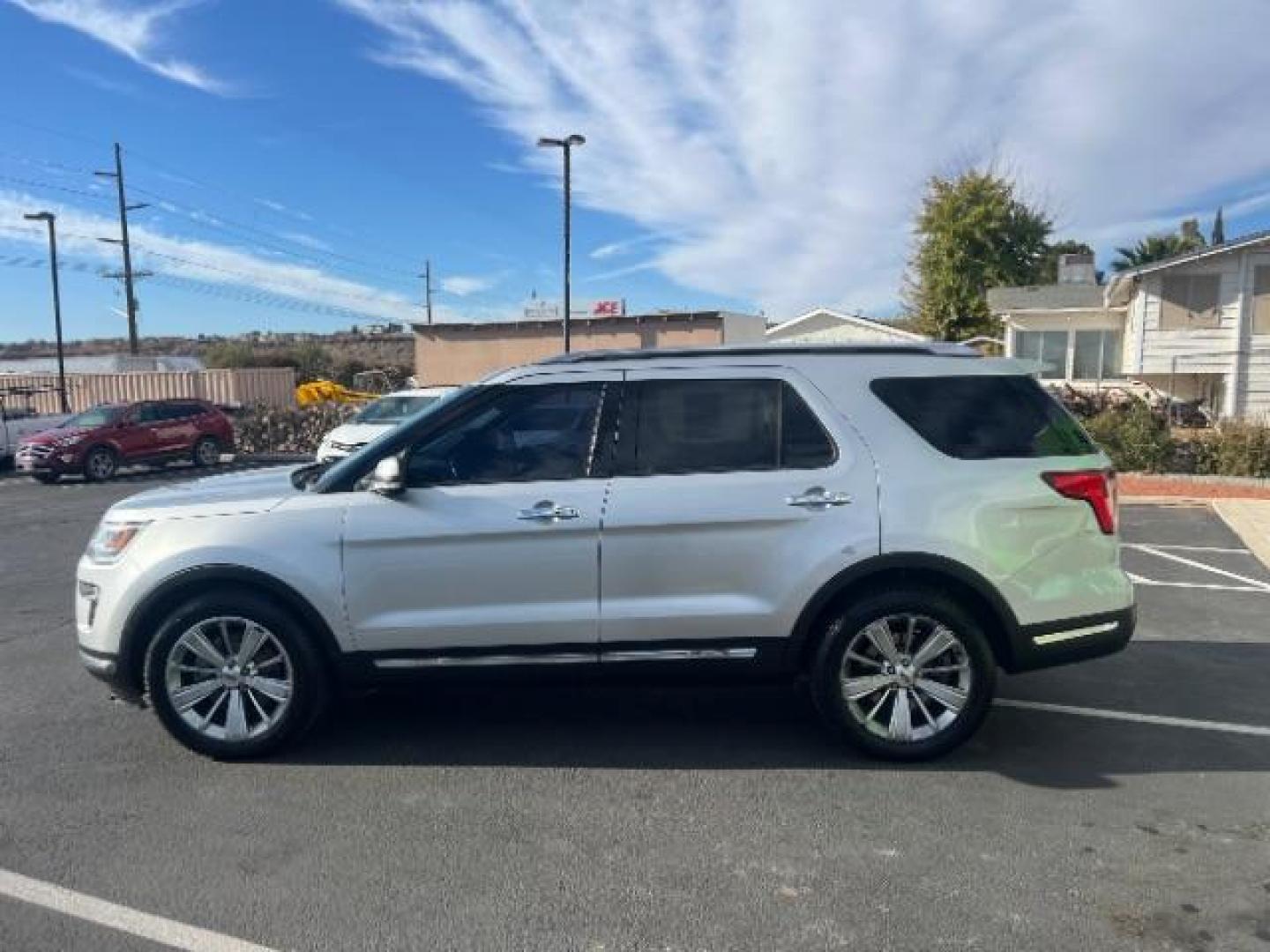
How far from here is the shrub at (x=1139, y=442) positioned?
14953mm

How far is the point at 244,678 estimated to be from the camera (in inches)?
169

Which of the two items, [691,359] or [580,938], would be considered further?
[691,359]

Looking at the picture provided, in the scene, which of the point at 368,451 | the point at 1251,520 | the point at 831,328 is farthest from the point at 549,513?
the point at 831,328

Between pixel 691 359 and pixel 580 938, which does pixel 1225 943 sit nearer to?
pixel 580 938

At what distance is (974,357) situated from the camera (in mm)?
4395

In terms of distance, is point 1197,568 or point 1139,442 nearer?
point 1197,568

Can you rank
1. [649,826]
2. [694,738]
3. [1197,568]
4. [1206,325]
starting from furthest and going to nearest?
[1206,325]
[1197,568]
[694,738]
[649,826]

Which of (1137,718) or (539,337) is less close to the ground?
(539,337)

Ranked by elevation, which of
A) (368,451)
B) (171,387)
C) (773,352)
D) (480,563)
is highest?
(171,387)

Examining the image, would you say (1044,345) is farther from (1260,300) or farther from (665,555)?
(665,555)

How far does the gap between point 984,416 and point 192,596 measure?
3654 mm

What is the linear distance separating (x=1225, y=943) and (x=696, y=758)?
82.3 inches

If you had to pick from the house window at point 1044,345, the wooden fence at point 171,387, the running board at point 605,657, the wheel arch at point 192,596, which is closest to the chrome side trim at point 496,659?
the running board at point 605,657

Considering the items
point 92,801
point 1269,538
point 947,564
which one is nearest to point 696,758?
point 947,564
